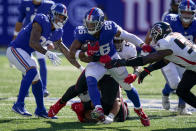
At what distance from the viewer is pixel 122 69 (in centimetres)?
519

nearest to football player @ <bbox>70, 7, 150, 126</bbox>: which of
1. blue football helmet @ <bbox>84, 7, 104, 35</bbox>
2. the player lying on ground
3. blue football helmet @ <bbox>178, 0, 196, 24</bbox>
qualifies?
blue football helmet @ <bbox>84, 7, 104, 35</bbox>

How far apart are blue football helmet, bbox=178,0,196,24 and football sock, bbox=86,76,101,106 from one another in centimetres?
166

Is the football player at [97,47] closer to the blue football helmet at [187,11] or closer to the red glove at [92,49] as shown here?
the red glove at [92,49]

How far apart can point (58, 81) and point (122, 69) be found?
413 centimetres

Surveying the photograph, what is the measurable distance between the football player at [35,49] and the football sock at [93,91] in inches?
23.0

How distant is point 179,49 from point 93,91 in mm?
977

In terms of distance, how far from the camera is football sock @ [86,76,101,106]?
4.97 metres

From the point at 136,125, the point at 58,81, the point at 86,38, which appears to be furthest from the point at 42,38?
the point at 58,81

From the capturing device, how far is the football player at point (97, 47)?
506cm

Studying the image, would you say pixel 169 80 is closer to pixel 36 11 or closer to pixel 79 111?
pixel 79 111

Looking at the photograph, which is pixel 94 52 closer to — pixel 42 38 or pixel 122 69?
pixel 122 69

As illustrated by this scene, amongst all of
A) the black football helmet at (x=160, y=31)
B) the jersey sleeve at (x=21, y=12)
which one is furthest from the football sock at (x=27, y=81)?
the jersey sleeve at (x=21, y=12)

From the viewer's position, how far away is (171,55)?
198 inches

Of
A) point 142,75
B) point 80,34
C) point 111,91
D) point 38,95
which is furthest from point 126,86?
point 38,95
